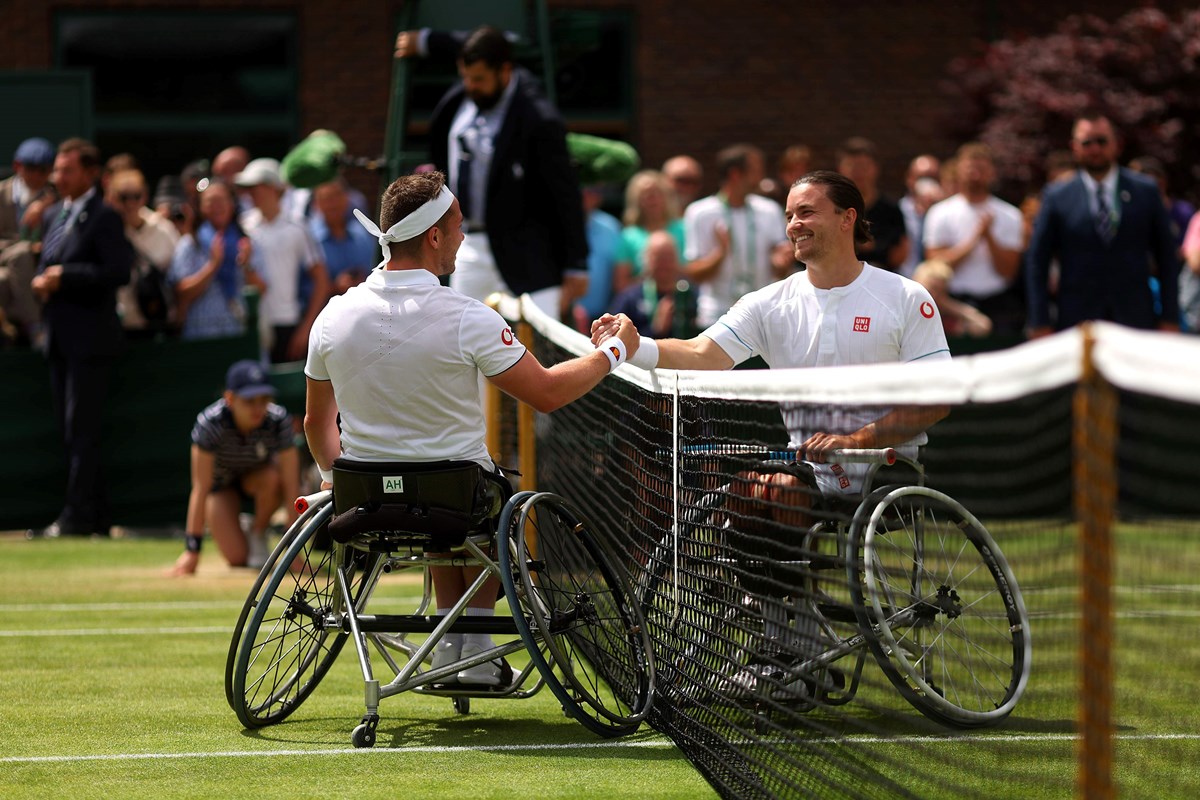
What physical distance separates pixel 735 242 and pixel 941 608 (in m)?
7.73

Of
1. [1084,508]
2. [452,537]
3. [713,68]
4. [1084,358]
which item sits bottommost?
[452,537]

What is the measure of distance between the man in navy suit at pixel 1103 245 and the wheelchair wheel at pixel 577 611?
21.2ft

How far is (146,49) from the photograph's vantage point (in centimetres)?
1927

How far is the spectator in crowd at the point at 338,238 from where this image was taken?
45.5 feet

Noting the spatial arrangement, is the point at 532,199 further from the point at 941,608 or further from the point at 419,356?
→ the point at 941,608

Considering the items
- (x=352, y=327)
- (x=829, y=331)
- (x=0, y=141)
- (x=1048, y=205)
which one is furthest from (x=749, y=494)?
(x=0, y=141)

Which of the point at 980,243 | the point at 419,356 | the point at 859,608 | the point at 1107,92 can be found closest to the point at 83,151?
the point at 980,243

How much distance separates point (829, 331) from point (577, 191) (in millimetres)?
3707

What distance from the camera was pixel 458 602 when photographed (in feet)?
18.6

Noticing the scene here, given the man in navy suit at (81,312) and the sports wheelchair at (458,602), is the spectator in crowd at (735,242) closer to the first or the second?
the man in navy suit at (81,312)

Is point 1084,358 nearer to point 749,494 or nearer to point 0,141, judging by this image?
point 749,494

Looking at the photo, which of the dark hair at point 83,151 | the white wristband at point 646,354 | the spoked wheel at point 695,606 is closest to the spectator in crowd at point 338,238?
the dark hair at point 83,151

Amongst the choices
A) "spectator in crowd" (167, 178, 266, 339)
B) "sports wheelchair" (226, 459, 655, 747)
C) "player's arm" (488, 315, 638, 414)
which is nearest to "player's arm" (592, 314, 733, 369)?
"player's arm" (488, 315, 638, 414)

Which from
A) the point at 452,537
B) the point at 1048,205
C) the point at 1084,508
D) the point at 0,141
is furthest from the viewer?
the point at 0,141
